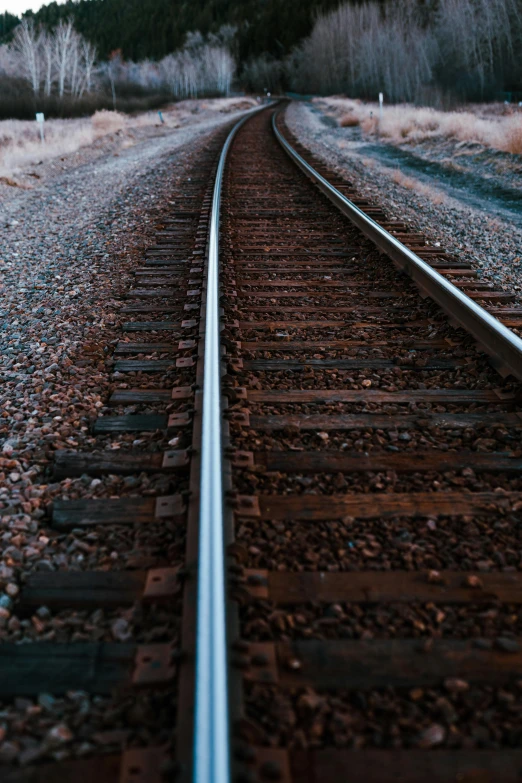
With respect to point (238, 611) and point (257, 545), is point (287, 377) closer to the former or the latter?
point (257, 545)

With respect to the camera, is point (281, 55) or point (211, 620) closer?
point (211, 620)

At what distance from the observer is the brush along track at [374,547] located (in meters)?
1.54

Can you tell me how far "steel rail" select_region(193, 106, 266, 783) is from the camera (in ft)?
4.42

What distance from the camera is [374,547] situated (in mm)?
2221

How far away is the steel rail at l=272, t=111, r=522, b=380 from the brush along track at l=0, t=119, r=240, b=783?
1657 millimetres

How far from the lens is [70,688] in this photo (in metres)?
1.67

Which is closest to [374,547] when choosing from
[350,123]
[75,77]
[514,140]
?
[514,140]

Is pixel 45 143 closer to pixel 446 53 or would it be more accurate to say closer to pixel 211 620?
pixel 211 620

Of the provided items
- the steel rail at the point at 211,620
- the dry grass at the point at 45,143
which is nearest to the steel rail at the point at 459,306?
the steel rail at the point at 211,620

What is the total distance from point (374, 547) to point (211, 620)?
0.74 m

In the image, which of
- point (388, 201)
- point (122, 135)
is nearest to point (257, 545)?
point (388, 201)

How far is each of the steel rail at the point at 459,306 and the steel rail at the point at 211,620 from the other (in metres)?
1.61

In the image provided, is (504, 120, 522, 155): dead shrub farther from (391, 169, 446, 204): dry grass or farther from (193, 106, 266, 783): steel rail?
(193, 106, 266, 783): steel rail

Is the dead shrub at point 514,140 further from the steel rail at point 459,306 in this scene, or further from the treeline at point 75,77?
the treeline at point 75,77
